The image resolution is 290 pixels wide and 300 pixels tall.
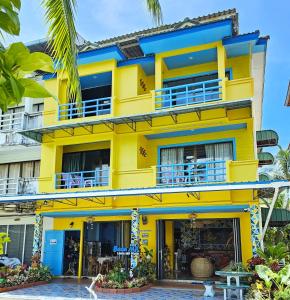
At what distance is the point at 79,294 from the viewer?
42.3ft

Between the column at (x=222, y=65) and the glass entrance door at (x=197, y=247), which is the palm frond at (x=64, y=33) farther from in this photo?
the glass entrance door at (x=197, y=247)

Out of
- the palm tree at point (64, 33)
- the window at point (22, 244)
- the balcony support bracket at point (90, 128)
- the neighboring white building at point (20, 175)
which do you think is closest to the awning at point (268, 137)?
the balcony support bracket at point (90, 128)

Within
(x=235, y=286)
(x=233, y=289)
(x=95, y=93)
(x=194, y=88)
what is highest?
(x=95, y=93)

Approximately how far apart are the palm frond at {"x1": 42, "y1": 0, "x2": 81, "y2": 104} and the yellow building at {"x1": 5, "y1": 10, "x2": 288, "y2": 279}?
966 centimetres

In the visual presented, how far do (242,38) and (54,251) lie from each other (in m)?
12.3

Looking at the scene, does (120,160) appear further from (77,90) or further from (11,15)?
(11,15)

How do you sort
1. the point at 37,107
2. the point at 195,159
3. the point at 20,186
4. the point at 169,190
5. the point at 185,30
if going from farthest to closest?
the point at 37,107
the point at 20,186
the point at 195,159
the point at 185,30
the point at 169,190

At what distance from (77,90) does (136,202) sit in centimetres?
1220

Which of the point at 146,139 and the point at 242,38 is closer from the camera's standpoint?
the point at 242,38

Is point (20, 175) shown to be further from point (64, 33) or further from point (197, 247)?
point (64, 33)

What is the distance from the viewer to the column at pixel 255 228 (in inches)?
516

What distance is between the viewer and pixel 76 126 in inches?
660

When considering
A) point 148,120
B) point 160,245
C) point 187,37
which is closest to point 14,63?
point 187,37

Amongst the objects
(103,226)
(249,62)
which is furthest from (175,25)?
(103,226)
